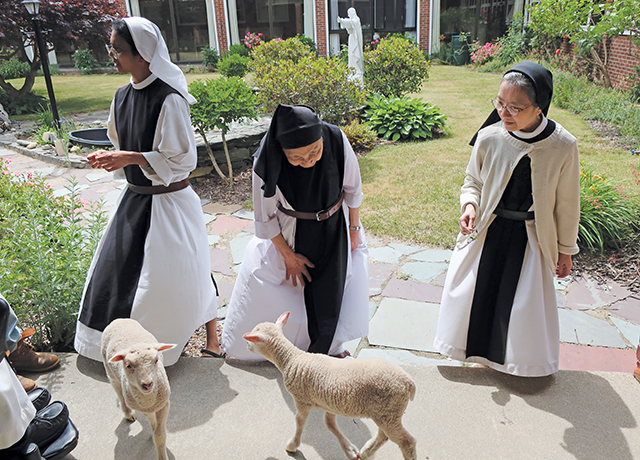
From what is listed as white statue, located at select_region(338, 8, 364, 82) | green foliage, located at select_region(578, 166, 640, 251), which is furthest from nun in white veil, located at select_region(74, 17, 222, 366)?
white statue, located at select_region(338, 8, 364, 82)

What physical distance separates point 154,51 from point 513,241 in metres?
2.17

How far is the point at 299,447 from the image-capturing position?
2.18 m

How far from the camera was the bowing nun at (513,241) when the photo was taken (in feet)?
A: 7.71

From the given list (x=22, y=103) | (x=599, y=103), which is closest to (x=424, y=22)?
(x=599, y=103)

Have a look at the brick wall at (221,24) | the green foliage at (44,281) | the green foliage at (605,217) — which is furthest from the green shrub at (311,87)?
the brick wall at (221,24)

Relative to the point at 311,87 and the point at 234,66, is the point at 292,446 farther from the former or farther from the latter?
the point at 234,66

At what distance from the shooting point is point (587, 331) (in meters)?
3.49

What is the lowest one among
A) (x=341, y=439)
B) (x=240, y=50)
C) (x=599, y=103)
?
(x=341, y=439)

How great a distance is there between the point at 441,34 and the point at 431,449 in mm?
22513

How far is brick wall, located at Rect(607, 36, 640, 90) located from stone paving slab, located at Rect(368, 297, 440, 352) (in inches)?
374

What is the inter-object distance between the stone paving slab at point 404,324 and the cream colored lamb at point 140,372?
1.79m

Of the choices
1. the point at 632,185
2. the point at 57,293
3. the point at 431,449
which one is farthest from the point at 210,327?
the point at 632,185

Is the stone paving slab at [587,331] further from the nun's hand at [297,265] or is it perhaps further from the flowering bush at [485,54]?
the flowering bush at [485,54]

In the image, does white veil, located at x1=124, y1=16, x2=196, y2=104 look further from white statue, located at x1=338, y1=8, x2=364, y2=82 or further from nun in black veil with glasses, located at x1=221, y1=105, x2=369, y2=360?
white statue, located at x1=338, y1=8, x2=364, y2=82
